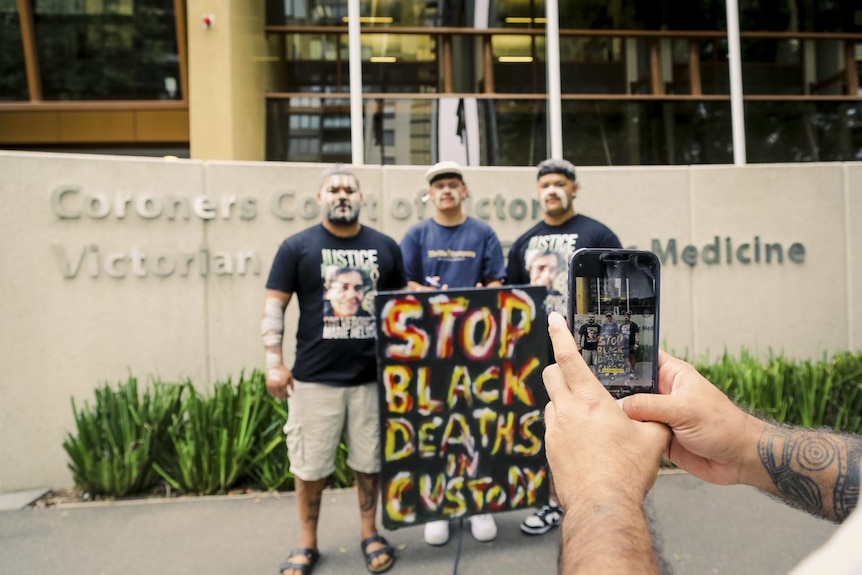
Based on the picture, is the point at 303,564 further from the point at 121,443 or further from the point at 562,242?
the point at 562,242

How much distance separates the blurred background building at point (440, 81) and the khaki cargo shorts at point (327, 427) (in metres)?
4.92

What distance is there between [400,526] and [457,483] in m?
0.37

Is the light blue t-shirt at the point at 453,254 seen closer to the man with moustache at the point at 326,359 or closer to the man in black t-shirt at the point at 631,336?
the man with moustache at the point at 326,359

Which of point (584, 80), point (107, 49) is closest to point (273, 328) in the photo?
point (584, 80)

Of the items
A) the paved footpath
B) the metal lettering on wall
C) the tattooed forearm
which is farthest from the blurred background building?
the tattooed forearm

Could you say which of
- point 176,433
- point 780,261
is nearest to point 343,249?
point 176,433

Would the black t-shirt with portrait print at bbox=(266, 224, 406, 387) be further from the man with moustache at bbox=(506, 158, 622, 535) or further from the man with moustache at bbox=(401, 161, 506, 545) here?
the man with moustache at bbox=(506, 158, 622, 535)

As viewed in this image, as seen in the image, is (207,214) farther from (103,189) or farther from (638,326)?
(638,326)

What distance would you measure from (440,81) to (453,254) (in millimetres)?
4907

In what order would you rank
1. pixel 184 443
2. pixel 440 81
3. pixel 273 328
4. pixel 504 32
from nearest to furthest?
1. pixel 273 328
2. pixel 184 443
3. pixel 440 81
4. pixel 504 32

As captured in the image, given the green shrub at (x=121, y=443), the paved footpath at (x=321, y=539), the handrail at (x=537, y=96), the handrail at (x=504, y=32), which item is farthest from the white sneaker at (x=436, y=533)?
the handrail at (x=504, y=32)

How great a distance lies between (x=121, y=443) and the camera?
13.6 ft

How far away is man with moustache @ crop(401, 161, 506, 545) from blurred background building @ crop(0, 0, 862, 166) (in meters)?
3.89

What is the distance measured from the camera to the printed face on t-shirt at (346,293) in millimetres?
3264
